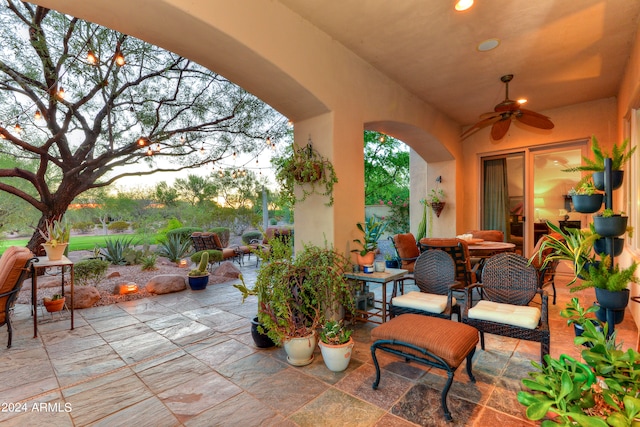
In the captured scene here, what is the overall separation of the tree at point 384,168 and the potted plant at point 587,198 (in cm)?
884

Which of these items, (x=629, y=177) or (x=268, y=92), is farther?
(x=629, y=177)

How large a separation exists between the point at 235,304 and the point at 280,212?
7.99 meters

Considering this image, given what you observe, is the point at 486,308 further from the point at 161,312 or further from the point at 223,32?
the point at 161,312

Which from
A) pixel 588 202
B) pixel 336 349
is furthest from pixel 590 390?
pixel 336 349

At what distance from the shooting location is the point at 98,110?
6055 millimetres

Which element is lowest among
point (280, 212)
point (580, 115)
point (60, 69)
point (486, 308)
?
point (486, 308)

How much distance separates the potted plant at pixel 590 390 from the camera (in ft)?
3.10

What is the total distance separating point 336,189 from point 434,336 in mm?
1812

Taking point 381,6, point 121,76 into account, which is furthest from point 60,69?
point 381,6

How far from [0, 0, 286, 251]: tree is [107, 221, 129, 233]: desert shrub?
2565 millimetres

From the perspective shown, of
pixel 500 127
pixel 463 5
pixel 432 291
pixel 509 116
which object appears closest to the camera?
pixel 463 5

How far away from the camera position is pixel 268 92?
3.09m

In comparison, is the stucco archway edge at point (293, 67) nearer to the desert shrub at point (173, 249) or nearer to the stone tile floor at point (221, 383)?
the stone tile floor at point (221, 383)

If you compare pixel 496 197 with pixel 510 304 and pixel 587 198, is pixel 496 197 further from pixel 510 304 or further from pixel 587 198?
pixel 587 198
